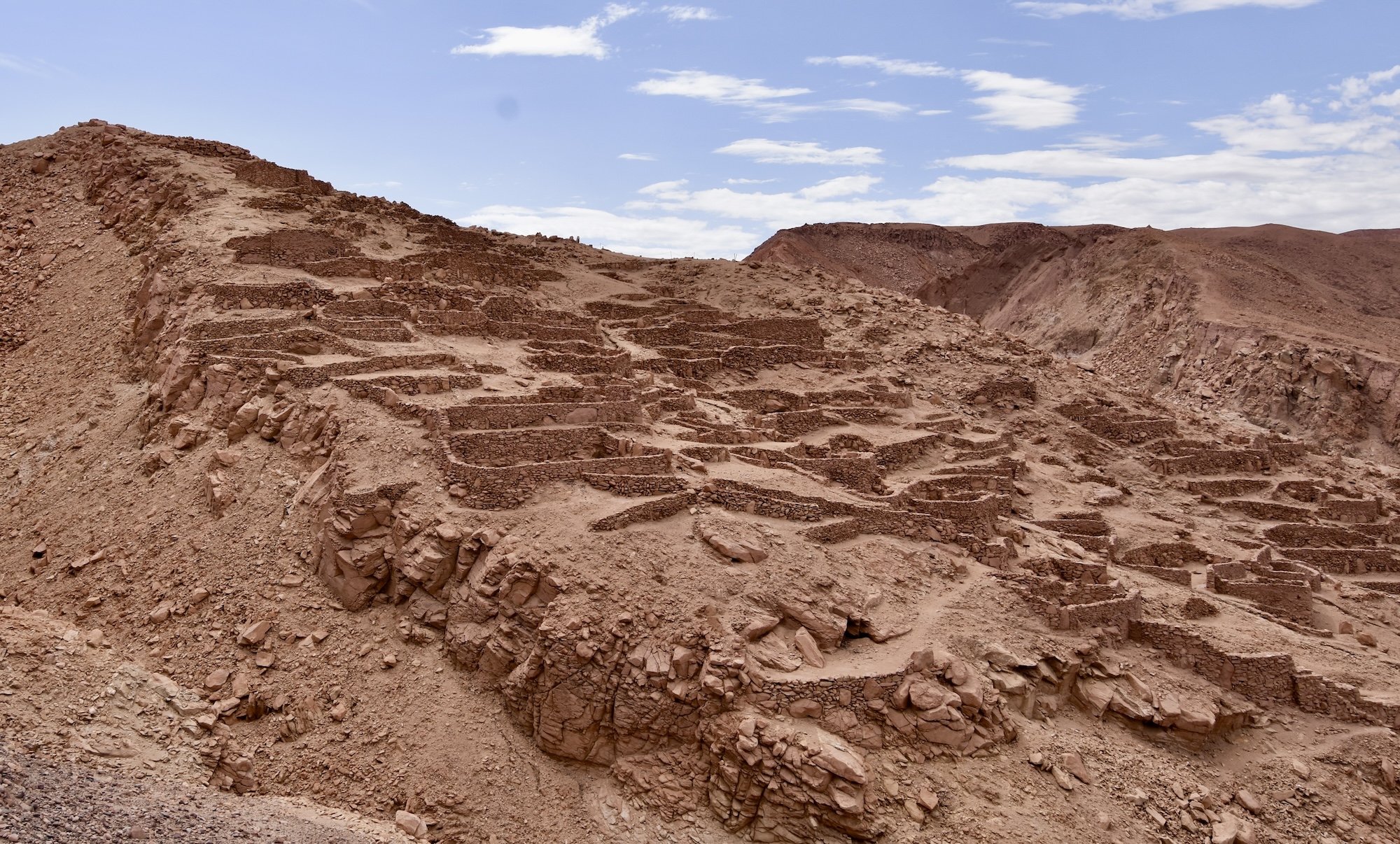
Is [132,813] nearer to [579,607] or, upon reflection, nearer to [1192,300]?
[579,607]

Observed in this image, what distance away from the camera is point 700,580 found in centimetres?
1277

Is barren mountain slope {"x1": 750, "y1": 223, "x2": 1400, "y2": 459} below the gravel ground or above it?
above

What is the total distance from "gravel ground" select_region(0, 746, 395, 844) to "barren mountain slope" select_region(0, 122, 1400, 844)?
0.24 feet

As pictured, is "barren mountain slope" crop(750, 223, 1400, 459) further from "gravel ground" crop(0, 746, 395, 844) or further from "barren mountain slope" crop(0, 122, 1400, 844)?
"gravel ground" crop(0, 746, 395, 844)

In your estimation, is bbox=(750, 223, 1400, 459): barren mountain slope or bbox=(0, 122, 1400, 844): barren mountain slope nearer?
bbox=(0, 122, 1400, 844): barren mountain slope

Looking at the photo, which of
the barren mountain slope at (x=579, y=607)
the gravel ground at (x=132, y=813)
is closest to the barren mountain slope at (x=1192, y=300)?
the barren mountain slope at (x=579, y=607)

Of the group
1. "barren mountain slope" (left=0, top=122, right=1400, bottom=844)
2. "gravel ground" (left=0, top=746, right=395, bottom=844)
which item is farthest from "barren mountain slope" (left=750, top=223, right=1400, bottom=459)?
"gravel ground" (left=0, top=746, right=395, bottom=844)

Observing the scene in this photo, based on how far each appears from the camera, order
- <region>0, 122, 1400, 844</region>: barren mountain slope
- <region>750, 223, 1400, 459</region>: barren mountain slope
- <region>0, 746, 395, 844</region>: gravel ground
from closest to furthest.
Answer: <region>0, 746, 395, 844</region>: gravel ground < <region>0, 122, 1400, 844</region>: barren mountain slope < <region>750, 223, 1400, 459</region>: barren mountain slope

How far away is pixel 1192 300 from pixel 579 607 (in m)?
38.9

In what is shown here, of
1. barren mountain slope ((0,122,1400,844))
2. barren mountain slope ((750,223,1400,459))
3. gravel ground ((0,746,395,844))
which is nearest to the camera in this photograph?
gravel ground ((0,746,395,844))

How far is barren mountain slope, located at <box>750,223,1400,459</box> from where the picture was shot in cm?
3469

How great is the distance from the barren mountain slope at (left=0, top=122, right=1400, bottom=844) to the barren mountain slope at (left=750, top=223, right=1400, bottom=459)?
14.4 m

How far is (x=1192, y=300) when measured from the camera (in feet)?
138

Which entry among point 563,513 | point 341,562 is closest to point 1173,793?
point 563,513
